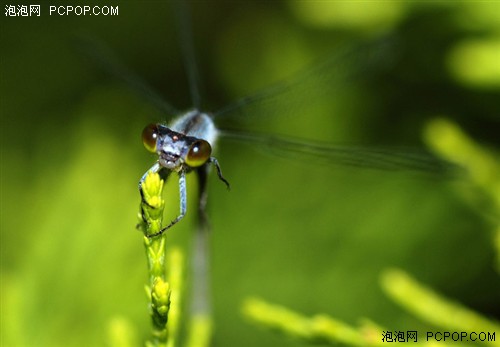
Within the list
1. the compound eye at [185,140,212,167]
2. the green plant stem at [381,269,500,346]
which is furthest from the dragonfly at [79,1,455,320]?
the green plant stem at [381,269,500,346]

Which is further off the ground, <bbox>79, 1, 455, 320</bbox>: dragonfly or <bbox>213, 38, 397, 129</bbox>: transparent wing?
<bbox>213, 38, 397, 129</bbox>: transparent wing

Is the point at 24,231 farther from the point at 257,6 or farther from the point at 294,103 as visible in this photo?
the point at 257,6

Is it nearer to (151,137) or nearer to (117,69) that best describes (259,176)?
(117,69)

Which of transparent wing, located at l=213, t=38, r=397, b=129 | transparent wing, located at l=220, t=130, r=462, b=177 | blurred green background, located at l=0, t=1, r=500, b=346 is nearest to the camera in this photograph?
transparent wing, located at l=220, t=130, r=462, b=177

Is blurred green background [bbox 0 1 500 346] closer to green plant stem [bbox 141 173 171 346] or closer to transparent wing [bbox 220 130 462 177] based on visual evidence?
transparent wing [bbox 220 130 462 177]

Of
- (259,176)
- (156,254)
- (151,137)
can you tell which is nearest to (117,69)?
(259,176)

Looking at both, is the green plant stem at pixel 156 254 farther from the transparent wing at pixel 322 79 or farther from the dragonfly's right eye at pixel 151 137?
the transparent wing at pixel 322 79

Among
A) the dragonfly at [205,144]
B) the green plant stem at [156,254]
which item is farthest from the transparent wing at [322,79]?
the green plant stem at [156,254]
